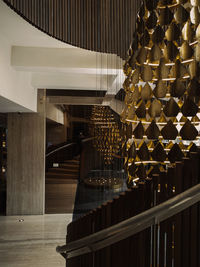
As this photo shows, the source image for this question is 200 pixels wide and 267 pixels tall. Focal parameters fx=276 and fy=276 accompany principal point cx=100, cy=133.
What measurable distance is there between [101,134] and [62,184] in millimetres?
3303

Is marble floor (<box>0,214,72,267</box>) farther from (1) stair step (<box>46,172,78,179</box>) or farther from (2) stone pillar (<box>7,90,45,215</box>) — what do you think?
(1) stair step (<box>46,172,78,179</box>)

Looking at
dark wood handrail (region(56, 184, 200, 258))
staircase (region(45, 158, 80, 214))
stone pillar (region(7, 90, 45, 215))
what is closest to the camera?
dark wood handrail (region(56, 184, 200, 258))

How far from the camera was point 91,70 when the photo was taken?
14.3 feet

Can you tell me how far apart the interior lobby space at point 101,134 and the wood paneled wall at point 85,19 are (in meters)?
0.01

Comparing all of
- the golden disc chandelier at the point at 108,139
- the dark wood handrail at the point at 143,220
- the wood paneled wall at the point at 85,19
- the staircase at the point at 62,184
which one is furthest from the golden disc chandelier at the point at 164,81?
the staircase at the point at 62,184

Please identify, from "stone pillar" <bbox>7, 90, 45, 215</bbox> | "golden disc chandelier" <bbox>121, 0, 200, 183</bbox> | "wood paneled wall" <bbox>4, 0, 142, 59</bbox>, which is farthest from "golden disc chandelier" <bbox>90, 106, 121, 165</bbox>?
"golden disc chandelier" <bbox>121, 0, 200, 183</bbox>

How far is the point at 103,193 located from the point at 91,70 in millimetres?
3950

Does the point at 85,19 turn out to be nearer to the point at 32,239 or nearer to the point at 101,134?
the point at 101,134

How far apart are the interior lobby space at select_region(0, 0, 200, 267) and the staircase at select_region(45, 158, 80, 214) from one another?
0.10 ft

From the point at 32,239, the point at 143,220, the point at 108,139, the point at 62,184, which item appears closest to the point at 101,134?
the point at 108,139

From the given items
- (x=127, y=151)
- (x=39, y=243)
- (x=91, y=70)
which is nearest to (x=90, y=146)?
(x=39, y=243)

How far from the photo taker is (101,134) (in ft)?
16.8

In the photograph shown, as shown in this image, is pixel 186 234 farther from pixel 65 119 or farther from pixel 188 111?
pixel 65 119

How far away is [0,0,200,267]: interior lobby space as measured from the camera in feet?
3.66
